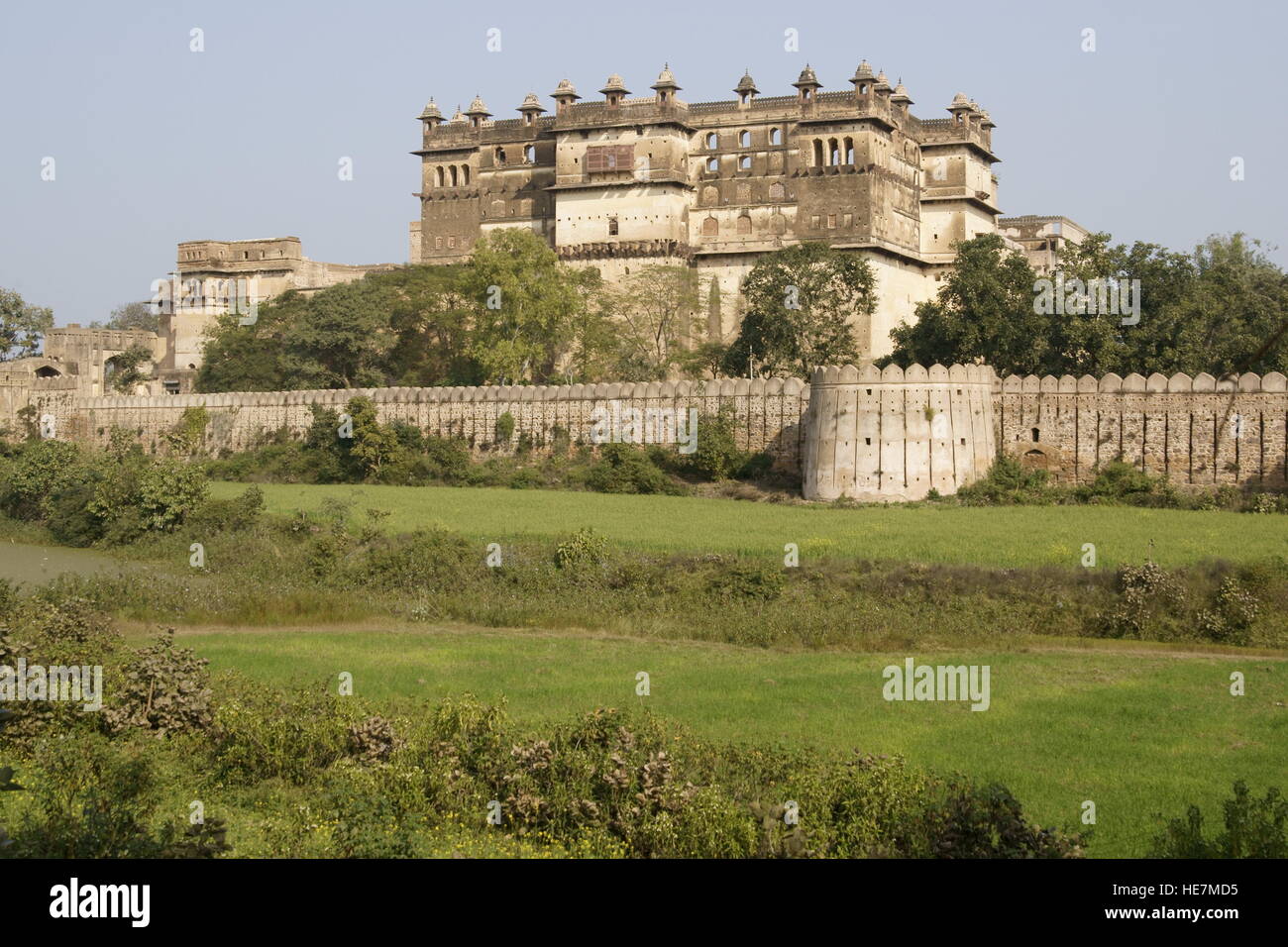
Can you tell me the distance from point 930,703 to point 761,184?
154ft

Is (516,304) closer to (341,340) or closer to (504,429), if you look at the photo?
(504,429)

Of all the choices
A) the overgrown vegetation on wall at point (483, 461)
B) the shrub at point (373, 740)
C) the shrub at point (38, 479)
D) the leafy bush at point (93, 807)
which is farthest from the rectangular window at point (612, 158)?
the shrub at point (373, 740)

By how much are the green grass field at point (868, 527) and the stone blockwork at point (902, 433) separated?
1.21 meters

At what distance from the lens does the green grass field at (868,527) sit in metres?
28.2

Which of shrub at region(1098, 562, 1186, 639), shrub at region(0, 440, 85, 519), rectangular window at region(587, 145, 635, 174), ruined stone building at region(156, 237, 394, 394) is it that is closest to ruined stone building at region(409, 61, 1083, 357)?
rectangular window at region(587, 145, 635, 174)

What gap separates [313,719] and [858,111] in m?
49.7

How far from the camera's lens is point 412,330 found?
64.9 m

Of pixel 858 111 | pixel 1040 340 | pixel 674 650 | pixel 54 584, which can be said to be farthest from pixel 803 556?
pixel 858 111

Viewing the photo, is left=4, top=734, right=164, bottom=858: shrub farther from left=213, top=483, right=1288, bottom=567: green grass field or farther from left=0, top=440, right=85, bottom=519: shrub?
left=0, top=440, right=85, bottom=519: shrub

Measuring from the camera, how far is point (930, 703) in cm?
2002

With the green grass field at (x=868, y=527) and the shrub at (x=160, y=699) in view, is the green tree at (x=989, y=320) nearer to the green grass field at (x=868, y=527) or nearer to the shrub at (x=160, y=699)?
the green grass field at (x=868, y=527)

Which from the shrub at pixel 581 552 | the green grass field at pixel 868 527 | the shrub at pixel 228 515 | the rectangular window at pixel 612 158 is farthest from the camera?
the rectangular window at pixel 612 158
